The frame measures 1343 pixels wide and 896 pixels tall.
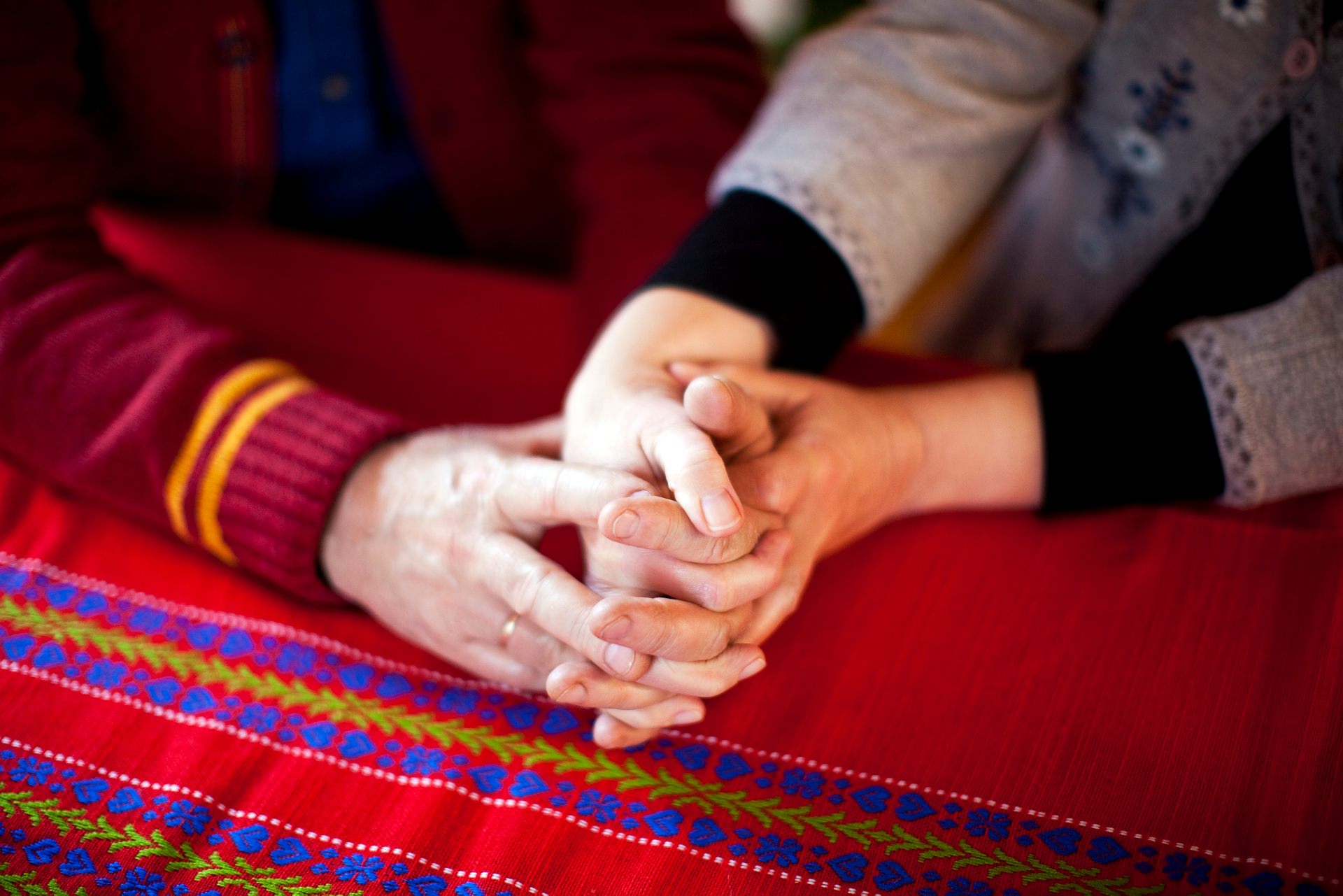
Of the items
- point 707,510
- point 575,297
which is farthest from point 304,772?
point 575,297

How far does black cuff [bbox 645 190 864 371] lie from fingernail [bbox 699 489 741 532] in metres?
0.22

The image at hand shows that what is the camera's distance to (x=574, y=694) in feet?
1.76

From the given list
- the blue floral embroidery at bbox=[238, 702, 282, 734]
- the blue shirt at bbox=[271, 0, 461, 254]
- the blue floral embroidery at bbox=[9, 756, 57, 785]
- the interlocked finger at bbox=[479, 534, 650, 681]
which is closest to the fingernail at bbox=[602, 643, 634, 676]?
the interlocked finger at bbox=[479, 534, 650, 681]

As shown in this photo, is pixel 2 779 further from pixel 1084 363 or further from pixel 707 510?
pixel 1084 363

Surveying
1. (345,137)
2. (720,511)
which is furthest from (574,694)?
(345,137)

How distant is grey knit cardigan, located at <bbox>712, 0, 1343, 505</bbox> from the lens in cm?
62

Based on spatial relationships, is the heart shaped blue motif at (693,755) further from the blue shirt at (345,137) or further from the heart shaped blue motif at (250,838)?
the blue shirt at (345,137)

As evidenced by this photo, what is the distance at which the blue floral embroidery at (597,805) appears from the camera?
53cm

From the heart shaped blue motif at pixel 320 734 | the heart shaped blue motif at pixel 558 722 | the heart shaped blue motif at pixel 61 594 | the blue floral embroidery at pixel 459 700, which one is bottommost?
the heart shaped blue motif at pixel 558 722

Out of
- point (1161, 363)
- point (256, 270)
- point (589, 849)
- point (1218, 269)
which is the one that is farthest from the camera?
point (256, 270)

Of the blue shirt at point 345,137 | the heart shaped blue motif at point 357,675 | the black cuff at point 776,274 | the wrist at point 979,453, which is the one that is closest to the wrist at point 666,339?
the black cuff at point 776,274

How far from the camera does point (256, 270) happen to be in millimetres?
894

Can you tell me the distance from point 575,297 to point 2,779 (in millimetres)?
585

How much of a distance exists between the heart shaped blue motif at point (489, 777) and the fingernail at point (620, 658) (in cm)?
9
